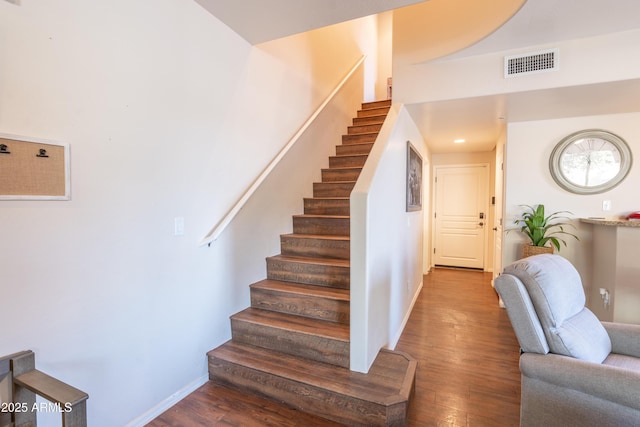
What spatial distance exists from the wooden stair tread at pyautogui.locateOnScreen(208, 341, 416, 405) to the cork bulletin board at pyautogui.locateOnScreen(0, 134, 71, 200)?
1.41m

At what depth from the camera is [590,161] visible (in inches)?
128

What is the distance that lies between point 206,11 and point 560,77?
271cm

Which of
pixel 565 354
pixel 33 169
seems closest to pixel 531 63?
pixel 565 354

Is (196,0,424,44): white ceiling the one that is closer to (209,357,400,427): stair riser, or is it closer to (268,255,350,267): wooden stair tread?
(268,255,350,267): wooden stair tread

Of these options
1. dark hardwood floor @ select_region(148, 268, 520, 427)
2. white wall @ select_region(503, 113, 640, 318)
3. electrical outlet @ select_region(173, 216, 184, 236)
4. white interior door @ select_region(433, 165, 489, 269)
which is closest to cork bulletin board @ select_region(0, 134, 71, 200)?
electrical outlet @ select_region(173, 216, 184, 236)

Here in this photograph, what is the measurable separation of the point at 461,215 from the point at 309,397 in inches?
196

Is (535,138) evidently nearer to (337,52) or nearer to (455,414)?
(337,52)

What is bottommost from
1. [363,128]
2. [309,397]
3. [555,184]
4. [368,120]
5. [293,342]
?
[309,397]

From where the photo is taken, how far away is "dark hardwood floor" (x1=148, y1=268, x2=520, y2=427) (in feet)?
5.76

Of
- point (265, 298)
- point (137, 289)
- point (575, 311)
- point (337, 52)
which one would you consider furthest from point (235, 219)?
point (337, 52)

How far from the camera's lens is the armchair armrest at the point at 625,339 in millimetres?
1610

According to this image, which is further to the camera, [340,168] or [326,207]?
[340,168]

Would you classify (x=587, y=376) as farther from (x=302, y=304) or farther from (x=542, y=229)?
(x=542, y=229)

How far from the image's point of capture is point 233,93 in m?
2.28
